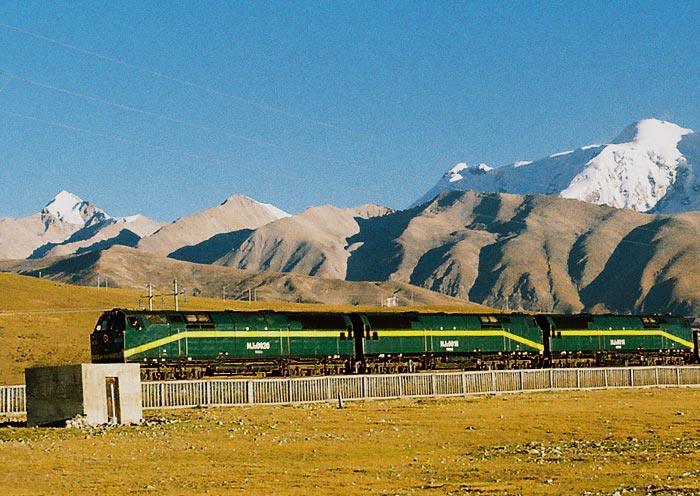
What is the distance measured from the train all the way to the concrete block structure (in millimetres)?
20490

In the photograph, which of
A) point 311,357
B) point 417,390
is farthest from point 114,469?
point 311,357

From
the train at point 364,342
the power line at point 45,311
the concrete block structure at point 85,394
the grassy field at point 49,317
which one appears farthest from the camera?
the power line at point 45,311

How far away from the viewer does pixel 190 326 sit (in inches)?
2709

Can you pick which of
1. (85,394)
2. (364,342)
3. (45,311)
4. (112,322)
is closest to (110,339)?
(112,322)

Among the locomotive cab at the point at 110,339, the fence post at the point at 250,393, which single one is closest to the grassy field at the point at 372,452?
the fence post at the point at 250,393

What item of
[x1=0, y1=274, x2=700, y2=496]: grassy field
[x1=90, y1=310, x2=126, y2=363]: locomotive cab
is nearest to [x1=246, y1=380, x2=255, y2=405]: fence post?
[x1=0, y1=274, x2=700, y2=496]: grassy field

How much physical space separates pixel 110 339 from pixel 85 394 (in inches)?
986

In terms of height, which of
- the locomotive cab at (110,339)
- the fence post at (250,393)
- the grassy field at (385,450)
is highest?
the locomotive cab at (110,339)

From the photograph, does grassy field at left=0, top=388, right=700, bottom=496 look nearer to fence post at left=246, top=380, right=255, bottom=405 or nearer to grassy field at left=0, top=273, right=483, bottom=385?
fence post at left=246, top=380, right=255, bottom=405

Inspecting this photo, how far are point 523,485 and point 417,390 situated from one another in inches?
1327

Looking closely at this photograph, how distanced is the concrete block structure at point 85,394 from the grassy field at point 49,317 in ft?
121

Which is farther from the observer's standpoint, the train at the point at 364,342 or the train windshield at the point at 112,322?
the train at the point at 364,342

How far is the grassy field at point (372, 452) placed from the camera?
26.8 meters

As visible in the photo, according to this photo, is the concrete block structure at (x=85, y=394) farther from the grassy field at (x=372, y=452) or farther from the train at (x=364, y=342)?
the train at (x=364, y=342)
